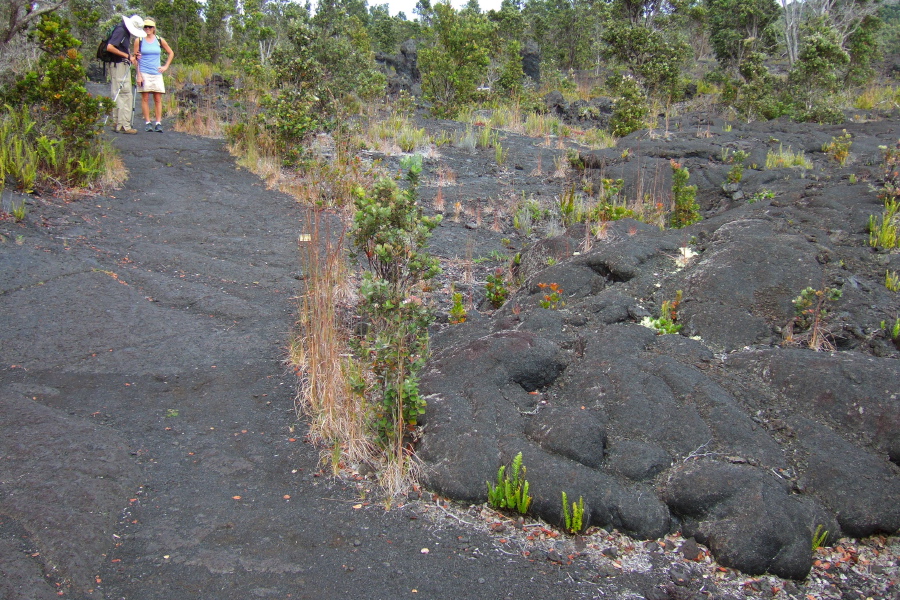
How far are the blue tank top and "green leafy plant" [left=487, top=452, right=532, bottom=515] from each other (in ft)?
27.8

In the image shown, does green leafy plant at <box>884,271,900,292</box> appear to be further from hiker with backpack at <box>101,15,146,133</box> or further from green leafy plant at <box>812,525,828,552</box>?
hiker with backpack at <box>101,15,146,133</box>

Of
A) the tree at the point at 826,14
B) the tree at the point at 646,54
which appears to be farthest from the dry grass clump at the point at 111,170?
the tree at the point at 826,14

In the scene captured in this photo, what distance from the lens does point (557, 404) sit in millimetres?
3543

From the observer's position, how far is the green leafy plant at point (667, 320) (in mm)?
4238

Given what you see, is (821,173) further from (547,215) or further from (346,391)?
(346,391)

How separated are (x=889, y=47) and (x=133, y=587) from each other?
33939 millimetres

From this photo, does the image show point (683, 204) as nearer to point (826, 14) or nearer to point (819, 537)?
point (819, 537)

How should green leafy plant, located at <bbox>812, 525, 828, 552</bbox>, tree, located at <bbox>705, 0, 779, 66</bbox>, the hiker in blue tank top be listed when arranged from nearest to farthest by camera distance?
green leafy plant, located at <bbox>812, 525, 828, 552</bbox> < the hiker in blue tank top < tree, located at <bbox>705, 0, 779, 66</bbox>

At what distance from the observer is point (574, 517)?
2.82 m

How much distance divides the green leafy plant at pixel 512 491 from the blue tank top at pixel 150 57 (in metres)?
8.46

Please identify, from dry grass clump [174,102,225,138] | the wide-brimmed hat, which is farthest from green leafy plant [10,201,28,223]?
dry grass clump [174,102,225,138]

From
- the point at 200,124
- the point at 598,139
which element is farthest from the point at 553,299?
the point at 598,139

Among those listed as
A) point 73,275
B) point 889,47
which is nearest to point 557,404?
point 73,275

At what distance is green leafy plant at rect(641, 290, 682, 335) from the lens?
424 cm
